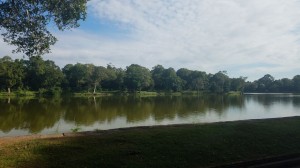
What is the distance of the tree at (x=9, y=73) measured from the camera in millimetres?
71750

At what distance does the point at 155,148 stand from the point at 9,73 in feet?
230

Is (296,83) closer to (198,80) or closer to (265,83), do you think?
(265,83)

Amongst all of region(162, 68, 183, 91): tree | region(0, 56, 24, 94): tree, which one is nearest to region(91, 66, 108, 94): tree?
region(0, 56, 24, 94): tree

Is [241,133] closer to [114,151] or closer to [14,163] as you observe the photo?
[114,151]

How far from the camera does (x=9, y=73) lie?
71500mm

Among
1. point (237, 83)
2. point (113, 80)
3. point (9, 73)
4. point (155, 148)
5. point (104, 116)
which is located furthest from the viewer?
point (237, 83)

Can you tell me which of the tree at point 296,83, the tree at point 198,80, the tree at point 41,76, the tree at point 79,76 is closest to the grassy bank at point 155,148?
the tree at point 41,76

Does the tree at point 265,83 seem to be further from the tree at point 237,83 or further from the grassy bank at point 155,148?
the grassy bank at point 155,148

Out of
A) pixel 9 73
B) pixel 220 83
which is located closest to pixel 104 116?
pixel 9 73

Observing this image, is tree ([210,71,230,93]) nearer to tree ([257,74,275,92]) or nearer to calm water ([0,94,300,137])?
tree ([257,74,275,92])

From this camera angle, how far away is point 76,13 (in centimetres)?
1166

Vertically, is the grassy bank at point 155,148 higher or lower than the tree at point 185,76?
lower

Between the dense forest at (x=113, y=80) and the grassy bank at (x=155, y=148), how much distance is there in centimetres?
3789

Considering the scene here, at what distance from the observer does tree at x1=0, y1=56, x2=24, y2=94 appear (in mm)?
71750
